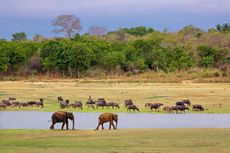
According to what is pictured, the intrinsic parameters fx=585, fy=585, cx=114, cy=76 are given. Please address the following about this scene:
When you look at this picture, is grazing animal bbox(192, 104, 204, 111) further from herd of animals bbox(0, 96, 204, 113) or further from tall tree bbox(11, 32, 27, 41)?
tall tree bbox(11, 32, 27, 41)

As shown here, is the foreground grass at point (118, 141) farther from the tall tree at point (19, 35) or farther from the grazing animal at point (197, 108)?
the tall tree at point (19, 35)

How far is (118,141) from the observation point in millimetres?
19906

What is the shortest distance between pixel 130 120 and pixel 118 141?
10210 millimetres

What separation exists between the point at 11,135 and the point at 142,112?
561 inches

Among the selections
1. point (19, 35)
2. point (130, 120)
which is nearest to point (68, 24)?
point (19, 35)

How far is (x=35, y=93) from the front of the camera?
49.8 metres

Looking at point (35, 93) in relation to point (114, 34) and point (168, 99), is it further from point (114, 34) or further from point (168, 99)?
point (114, 34)

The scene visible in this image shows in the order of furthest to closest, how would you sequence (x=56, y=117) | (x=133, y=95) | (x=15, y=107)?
(x=133, y=95)
(x=15, y=107)
(x=56, y=117)

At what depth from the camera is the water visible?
26.8m

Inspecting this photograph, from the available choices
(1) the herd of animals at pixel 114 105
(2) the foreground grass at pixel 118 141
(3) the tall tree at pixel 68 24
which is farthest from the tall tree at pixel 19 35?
(2) the foreground grass at pixel 118 141

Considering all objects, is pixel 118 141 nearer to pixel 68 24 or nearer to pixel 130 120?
pixel 130 120

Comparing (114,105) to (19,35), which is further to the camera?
(19,35)

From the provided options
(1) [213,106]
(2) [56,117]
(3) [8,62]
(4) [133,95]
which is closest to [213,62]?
(3) [8,62]

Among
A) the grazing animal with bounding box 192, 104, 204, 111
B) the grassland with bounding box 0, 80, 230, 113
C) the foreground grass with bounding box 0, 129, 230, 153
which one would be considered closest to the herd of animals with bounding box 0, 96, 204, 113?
the grazing animal with bounding box 192, 104, 204, 111
